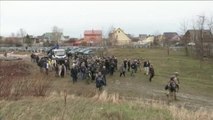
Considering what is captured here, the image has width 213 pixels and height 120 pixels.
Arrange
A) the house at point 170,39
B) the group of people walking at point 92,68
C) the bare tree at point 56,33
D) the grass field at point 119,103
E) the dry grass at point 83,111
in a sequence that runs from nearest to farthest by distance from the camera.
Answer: the dry grass at point 83,111 → the grass field at point 119,103 → the group of people walking at point 92,68 → the house at point 170,39 → the bare tree at point 56,33

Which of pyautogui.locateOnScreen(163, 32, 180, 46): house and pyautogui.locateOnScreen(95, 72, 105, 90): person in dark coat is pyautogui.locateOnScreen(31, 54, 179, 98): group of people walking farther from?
pyautogui.locateOnScreen(163, 32, 180, 46): house

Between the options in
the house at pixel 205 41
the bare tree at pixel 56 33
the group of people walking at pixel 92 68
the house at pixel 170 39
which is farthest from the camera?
the bare tree at pixel 56 33

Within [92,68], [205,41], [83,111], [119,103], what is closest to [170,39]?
[205,41]

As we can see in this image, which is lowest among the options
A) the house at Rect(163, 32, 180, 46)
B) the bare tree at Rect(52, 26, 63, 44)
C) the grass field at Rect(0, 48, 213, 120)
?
the grass field at Rect(0, 48, 213, 120)

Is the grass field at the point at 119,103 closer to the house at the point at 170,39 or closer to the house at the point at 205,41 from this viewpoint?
the house at the point at 205,41

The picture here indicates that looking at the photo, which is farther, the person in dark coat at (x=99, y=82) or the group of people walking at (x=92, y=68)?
the group of people walking at (x=92, y=68)

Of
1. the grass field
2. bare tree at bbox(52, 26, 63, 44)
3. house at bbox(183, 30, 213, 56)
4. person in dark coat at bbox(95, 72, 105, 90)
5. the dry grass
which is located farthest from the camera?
bare tree at bbox(52, 26, 63, 44)

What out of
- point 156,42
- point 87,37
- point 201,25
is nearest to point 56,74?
point 201,25

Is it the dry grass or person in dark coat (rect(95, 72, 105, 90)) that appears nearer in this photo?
the dry grass

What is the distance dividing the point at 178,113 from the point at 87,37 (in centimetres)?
14243

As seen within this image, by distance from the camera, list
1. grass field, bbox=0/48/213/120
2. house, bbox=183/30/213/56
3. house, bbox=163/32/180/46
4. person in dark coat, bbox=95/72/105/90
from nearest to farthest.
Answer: grass field, bbox=0/48/213/120 → person in dark coat, bbox=95/72/105/90 → house, bbox=183/30/213/56 → house, bbox=163/32/180/46

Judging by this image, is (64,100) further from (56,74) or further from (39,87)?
(56,74)

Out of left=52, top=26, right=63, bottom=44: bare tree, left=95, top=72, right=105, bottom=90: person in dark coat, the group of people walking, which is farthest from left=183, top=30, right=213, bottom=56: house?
left=52, top=26, right=63, bottom=44: bare tree

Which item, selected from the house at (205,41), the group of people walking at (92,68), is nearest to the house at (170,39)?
the house at (205,41)
